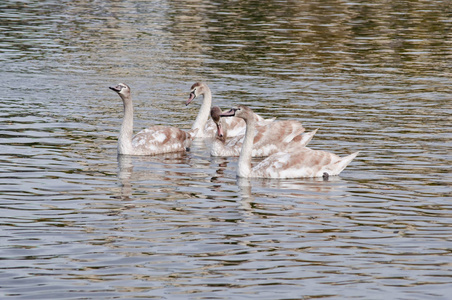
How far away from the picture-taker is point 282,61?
4003cm

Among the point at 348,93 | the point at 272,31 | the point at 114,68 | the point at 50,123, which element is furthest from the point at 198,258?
the point at 272,31

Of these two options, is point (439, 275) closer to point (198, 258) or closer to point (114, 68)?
point (198, 258)

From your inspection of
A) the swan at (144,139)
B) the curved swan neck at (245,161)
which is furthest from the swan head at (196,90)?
the curved swan neck at (245,161)

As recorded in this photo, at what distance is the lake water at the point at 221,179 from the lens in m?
13.9

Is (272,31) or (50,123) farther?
(272,31)

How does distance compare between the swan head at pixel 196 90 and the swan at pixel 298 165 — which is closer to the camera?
the swan at pixel 298 165

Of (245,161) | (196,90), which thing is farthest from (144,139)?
(196,90)

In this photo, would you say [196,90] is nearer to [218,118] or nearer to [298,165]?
[218,118]

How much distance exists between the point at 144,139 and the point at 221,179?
374cm

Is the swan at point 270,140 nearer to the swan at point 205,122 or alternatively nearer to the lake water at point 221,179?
the lake water at point 221,179

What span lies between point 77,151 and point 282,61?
18090 mm

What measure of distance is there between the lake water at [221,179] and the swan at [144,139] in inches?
16.1

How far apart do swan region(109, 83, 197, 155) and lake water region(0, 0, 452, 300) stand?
409 millimetres

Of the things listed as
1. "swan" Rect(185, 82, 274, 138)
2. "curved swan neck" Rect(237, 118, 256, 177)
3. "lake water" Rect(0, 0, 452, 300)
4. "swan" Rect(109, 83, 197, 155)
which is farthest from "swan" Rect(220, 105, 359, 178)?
"swan" Rect(185, 82, 274, 138)
